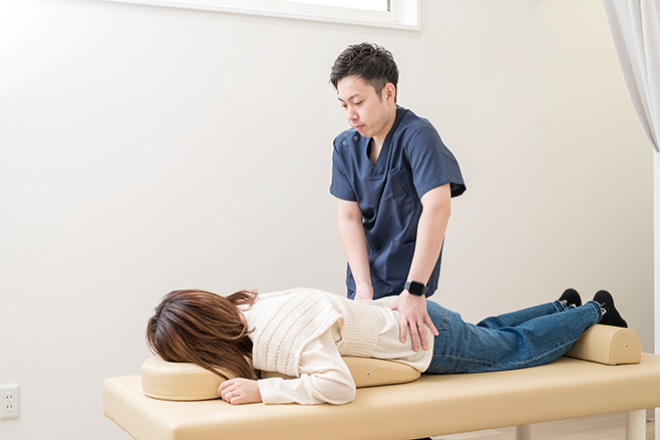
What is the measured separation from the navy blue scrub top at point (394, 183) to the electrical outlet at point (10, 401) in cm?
125

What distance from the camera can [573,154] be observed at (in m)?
3.02

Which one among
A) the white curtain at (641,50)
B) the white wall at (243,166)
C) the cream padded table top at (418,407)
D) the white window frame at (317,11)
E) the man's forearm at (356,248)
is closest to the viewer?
the cream padded table top at (418,407)

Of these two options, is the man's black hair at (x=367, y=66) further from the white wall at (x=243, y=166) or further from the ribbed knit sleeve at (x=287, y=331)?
the white wall at (x=243, y=166)

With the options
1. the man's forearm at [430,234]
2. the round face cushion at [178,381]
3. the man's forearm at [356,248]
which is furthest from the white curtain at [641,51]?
the round face cushion at [178,381]

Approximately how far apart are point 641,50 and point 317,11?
1.30 m

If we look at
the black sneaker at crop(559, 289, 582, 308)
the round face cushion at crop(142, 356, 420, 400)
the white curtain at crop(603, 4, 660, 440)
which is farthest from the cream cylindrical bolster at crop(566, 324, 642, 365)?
the round face cushion at crop(142, 356, 420, 400)

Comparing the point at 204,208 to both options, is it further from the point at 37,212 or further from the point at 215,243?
the point at 37,212

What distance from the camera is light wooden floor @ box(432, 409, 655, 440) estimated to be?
8.49ft

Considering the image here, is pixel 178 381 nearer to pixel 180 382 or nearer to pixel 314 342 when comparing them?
pixel 180 382

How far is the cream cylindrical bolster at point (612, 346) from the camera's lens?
66.7 inches

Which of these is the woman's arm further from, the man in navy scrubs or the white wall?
the white wall

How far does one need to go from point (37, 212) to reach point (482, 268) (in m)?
1.89

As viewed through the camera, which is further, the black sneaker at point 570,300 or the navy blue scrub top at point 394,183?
the black sneaker at point 570,300

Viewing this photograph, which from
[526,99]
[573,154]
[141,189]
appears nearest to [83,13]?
[141,189]
